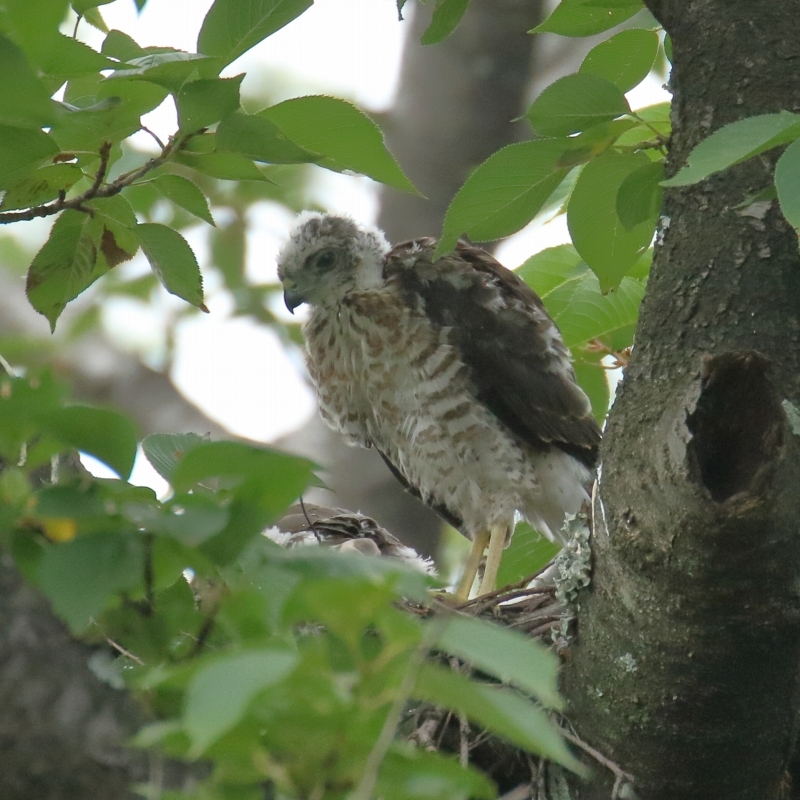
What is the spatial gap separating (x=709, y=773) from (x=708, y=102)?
4.48 ft

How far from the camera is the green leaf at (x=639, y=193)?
7.93 feet

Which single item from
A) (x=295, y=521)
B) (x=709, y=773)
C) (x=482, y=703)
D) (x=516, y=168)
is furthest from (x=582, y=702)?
(x=295, y=521)

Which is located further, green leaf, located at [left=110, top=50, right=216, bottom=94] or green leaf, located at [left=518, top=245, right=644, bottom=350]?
green leaf, located at [left=518, top=245, right=644, bottom=350]

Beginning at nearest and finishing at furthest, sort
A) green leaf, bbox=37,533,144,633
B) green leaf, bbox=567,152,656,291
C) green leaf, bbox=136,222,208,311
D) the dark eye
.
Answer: green leaf, bbox=37,533,144,633 → green leaf, bbox=136,222,208,311 → green leaf, bbox=567,152,656,291 → the dark eye

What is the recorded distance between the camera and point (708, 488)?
2014mm

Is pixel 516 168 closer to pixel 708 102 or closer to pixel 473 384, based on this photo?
pixel 708 102

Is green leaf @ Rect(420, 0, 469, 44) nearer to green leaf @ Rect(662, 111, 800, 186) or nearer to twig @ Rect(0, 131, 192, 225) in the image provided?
twig @ Rect(0, 131, 192, 225)

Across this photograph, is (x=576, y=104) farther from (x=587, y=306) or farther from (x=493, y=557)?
(x=493, y=557)

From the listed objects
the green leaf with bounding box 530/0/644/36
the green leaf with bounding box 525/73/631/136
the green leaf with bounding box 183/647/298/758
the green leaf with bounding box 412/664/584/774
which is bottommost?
the green leaf with bounding box 183/647/298/758

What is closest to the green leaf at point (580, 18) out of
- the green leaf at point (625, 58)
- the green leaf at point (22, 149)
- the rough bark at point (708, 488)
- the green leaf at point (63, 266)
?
the green leaf at point (625, 58)

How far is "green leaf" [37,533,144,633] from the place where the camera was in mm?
1124

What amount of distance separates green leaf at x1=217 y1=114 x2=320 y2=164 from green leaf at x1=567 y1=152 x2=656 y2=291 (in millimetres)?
841

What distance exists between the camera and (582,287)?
11.4 feet

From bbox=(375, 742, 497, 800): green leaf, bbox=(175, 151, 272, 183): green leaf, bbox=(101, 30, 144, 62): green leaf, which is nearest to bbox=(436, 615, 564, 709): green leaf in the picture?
bbox=(375, 742, 497, 800): green leaf
